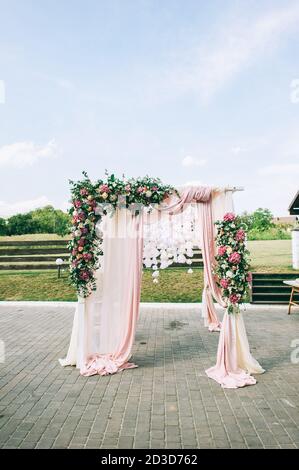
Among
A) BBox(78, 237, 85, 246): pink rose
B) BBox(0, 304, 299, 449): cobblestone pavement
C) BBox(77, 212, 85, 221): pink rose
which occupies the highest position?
BBox(77, 212, 85, 221): pink rose

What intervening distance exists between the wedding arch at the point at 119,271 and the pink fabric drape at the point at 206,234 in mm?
218

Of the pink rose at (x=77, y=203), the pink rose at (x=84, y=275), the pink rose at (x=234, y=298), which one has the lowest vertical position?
the pink rose at (x=234, y=298)

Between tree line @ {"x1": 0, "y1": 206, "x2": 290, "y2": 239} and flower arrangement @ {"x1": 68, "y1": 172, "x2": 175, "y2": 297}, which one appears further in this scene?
tree line @ {"x1": 0, "y1": 206, "x2": 290, "y2": 239}

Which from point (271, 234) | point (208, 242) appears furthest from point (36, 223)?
point (271, 234)

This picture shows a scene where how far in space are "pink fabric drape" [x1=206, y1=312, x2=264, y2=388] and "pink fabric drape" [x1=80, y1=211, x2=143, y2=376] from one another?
1.47m

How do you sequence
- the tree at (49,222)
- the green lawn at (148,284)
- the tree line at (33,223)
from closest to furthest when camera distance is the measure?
1. the green lawn at (148,284)
2. the tree line at (33,223)
3. the tree at (49,222)

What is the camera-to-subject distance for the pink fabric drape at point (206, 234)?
6.46 m

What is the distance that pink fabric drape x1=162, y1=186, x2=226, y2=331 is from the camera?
21.2 feet

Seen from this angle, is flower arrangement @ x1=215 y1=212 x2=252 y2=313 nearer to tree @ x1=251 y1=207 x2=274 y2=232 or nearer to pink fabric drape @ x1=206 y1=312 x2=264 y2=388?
pink fabric drape @ x1=206 y1=312 x2=264 y2=388

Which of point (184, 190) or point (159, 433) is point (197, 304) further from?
point (159, 433)

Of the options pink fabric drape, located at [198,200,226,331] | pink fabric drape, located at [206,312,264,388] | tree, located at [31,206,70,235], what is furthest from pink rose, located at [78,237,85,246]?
tree, located at [31,206,70,235]

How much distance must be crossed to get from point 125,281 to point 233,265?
6.07 feet

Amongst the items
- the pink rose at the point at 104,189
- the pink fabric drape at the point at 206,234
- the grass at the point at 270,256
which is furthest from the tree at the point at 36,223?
the pink rose at the point at 104,189

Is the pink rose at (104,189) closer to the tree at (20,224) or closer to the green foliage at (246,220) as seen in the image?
the green foliage at (246,220)
